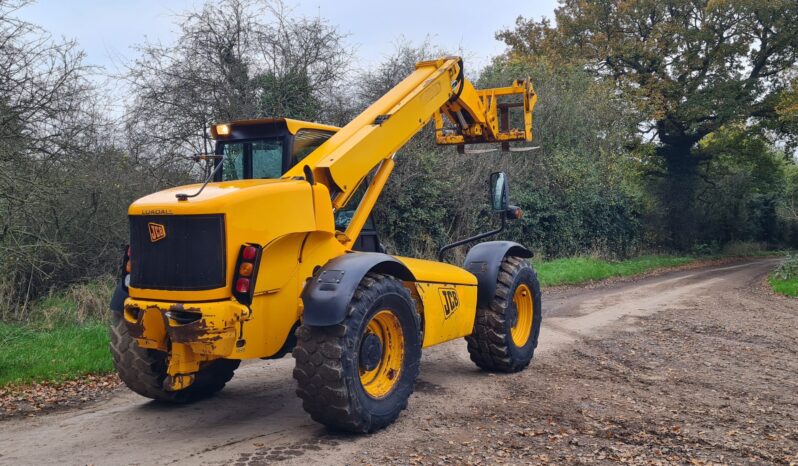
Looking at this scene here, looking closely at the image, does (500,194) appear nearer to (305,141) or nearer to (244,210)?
(305,141)

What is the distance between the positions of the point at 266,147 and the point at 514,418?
10.4 ft

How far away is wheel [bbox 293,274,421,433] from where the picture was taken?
16.2 feet

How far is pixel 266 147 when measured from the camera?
6.15m

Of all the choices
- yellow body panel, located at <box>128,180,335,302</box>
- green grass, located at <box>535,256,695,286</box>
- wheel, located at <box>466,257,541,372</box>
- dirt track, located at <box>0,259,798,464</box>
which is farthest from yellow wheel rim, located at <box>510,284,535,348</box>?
green grass, located at <box>535,256,695,286</box>

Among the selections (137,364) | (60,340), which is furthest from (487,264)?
(60,340)

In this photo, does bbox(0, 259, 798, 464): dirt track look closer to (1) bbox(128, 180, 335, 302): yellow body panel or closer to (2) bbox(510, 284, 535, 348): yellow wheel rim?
(2) bbox(510, 284, 535, 348): yellow wheel rim

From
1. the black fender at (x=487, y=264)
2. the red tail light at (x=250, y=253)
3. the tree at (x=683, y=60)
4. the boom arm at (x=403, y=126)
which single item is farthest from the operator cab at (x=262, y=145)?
the tree at (x=683, y=60)

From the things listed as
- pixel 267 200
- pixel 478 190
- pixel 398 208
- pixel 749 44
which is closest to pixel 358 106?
pixel 398 208

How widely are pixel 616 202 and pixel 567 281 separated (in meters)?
8.78

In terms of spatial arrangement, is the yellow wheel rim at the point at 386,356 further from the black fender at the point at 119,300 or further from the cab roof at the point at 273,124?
the black fender at the point at 119,300

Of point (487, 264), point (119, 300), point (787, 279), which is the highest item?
point (487, 264)

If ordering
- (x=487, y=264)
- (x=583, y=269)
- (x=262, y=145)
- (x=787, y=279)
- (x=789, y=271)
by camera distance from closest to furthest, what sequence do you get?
(x=262, y=145) < (x=487, y=264) < (x=787, y=279) < (x=789, y=271) < (x=583, y=269)

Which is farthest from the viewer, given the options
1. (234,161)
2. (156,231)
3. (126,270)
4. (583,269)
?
(583,269)

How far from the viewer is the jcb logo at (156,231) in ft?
16.3
